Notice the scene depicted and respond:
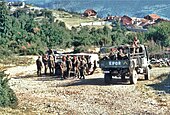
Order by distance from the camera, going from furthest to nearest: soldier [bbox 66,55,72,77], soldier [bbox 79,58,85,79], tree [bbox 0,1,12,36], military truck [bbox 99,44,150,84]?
tree [bbox 0,1,12,36]
soldier [bbox 66,55,72,77]
soldier [bbox 79,58,85,79]
military truck [bbox 99,44,150,84]

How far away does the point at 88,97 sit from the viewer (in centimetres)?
2247

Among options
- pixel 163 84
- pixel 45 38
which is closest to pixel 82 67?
pixel 163 84

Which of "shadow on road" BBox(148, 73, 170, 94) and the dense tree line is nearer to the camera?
"shadow on road" BBox(148, 73, 170, 94)

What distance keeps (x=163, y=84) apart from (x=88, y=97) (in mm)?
5150

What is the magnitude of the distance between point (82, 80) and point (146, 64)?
3.93 metres

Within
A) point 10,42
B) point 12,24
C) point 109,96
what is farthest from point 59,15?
point 109,96

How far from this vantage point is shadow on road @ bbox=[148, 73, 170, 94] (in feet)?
79.4

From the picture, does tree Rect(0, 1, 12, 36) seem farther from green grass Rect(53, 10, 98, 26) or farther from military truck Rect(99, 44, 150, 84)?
green grass Rect(53, 10, 98, 26)

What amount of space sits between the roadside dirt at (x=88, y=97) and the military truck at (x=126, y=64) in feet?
1.78

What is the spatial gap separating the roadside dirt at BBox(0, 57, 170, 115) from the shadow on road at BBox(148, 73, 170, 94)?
56 mm

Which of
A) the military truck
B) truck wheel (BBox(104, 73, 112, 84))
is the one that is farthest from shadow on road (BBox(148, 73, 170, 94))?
truck wheel (BBox(104, 73, 112, 84))

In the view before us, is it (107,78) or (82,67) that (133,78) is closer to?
(107,78)

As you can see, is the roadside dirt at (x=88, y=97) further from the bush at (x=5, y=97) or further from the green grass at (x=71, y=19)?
the green grass at (x=71, y=19)

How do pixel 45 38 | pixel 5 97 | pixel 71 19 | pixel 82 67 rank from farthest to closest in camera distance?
pixel 71 19
pixel 45 38
pixel 82 67
pixel 5 97
